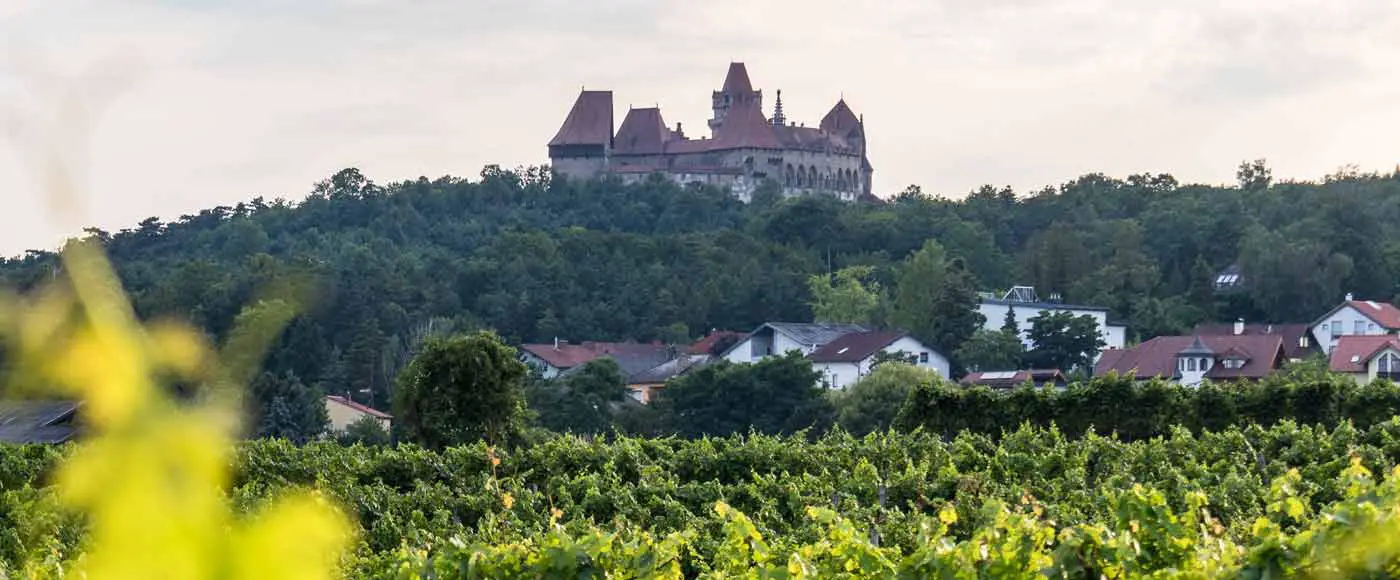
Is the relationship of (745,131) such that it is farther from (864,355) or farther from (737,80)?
(864,355)

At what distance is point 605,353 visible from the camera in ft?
243

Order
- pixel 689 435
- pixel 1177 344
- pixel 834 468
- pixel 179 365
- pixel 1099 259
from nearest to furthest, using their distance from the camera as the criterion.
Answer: pixel 179 365, pixel 834 468, pixel 689 435, pixel 1177 344, pixel 1099 259

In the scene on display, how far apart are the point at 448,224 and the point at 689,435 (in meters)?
57.7

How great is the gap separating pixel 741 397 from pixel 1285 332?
26912 millimetres

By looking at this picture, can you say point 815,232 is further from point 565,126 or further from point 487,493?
point 487,493

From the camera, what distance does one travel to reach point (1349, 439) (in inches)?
797

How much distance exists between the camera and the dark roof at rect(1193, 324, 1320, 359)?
68875 mm

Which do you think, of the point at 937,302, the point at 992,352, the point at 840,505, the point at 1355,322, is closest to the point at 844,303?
the point at 937,302

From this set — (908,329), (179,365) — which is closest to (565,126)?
(908,329)

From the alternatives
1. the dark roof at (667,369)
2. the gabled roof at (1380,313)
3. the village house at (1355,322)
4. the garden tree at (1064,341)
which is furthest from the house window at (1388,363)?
the dark roof at (667,369)

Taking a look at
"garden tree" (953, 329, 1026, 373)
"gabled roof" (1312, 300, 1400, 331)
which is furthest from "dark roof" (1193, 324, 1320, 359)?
"garden tree" (953, 329, 1026, 373)

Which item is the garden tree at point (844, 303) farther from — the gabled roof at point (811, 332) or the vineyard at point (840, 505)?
the vineyard at point (840, 505)

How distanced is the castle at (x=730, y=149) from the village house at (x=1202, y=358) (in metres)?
56.7

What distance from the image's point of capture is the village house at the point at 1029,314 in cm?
Result: 7281
